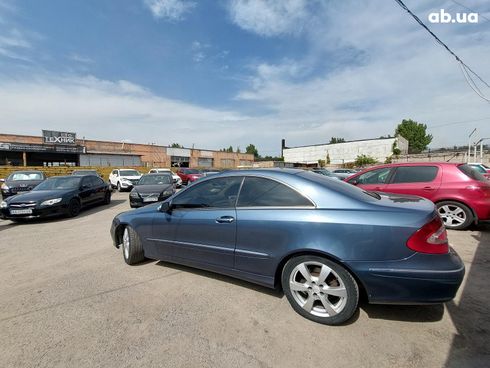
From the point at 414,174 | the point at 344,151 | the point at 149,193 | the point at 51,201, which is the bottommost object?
the point at 51,201

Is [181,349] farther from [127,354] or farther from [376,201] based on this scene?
[376,201]

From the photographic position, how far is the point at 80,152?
34719 mm

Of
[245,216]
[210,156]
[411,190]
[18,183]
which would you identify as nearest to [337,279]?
[245,216]

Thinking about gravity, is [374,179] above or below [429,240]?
above

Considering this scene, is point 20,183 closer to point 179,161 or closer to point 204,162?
point 179,161

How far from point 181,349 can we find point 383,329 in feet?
6.00

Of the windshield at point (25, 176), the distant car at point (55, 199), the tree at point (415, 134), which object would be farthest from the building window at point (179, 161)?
the tree at point (415, 134)

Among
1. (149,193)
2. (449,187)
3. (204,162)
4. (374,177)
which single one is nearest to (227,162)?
(204,162)

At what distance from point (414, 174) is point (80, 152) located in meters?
39.8

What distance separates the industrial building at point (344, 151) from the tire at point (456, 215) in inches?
1836

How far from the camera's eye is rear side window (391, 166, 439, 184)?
5414mm

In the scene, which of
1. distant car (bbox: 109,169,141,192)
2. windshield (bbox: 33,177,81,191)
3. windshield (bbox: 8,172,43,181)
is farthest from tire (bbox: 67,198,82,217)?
distant car (bbox: 109,169,141,192)

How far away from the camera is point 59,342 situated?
7.33ft

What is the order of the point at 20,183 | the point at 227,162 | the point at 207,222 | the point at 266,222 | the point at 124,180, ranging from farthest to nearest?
the point at 227,162, the point at 124,180, the point at 20,183, the point at 207,222, the point at 266,222
